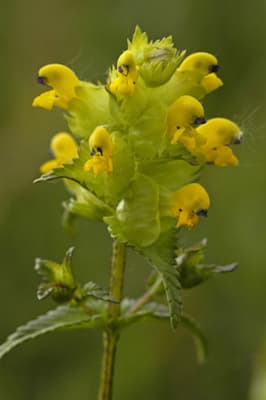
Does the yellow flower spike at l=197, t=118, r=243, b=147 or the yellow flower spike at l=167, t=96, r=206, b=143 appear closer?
the yellow flower spike at l=167, t=96, r=206, b=143

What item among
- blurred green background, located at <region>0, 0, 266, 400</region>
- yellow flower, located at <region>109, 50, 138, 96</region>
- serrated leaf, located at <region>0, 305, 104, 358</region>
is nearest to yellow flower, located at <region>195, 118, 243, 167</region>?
yellow flower, located at <region>109, 50, 138, 96</region>

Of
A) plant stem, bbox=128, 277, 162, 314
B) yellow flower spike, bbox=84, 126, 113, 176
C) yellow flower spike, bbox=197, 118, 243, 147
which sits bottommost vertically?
plant stem, bbox=128, 277, 162, 314

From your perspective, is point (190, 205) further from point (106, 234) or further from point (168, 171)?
point (106, 234)

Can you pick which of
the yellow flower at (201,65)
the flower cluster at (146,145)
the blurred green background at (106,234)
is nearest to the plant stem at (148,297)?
the flower cluster at (146,145)

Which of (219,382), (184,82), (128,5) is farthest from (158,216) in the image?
(128,5)

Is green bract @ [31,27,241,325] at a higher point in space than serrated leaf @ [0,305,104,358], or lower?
higher

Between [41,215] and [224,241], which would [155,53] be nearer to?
[224,241]

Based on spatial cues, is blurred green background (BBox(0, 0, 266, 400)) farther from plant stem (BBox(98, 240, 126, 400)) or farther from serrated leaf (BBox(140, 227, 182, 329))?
serrated leaf (BBox(140, 227, 182, 329))
